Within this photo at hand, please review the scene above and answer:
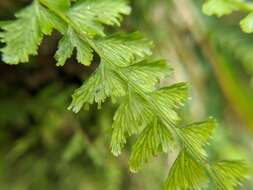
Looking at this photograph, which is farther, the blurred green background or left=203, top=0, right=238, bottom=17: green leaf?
the blurred green background

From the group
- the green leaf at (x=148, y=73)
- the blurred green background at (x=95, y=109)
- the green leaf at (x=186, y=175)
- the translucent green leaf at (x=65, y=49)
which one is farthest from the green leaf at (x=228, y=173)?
the blurred green background at (x=95, y=109)

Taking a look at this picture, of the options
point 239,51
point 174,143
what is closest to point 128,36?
point 174,143

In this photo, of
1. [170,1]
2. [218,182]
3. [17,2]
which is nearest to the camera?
[218,182]

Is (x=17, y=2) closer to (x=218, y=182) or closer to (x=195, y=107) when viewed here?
(x=195, y=107)

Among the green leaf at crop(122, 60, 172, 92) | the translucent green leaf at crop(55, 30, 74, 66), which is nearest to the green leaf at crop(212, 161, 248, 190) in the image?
the green leaf at crop(122, 60, 172, 92)

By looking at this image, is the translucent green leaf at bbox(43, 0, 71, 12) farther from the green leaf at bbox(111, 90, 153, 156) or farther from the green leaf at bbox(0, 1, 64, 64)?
the green leaf at bbox(111, 90, 153, 156)

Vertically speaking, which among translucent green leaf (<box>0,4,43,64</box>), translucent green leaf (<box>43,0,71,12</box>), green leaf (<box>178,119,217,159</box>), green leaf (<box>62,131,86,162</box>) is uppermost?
translucent green leaf (<box>43,0,71,12</box>)

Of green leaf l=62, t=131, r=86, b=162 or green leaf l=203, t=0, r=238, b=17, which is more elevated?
green leaf l=203, t=0, r=238, b=17

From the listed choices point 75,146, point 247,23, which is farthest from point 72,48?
point 75,146
